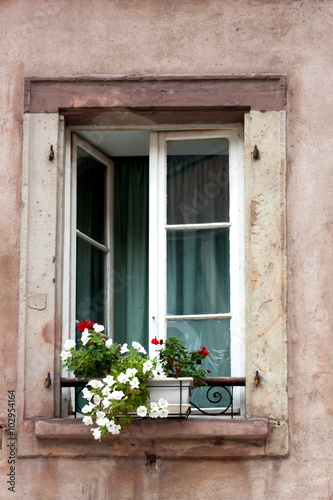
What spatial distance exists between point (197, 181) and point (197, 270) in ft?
1.93

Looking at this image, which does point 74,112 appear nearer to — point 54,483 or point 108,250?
point 108,250

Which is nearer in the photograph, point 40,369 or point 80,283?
point 40,369

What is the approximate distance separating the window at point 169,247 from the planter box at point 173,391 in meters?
0.53

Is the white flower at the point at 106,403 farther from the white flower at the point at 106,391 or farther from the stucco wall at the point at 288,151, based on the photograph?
the stucco wall at the point at 288,151

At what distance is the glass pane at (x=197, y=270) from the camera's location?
750 centimetres

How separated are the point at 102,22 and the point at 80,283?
1.70 m

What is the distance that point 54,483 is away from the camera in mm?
6871

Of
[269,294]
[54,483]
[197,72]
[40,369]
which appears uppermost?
[197,72]

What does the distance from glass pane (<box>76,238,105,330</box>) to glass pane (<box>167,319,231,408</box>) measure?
1.90ft

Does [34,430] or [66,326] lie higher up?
[66,326]

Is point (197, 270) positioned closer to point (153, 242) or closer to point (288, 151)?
point (153, 242)

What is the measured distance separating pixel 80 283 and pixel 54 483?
1398 millimetres

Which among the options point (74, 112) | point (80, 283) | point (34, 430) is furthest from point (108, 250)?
point (34, 430)

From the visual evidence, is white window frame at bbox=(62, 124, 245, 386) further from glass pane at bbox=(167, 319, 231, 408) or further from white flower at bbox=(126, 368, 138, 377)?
white flower at bbox=(126, 368, 138, 377)
